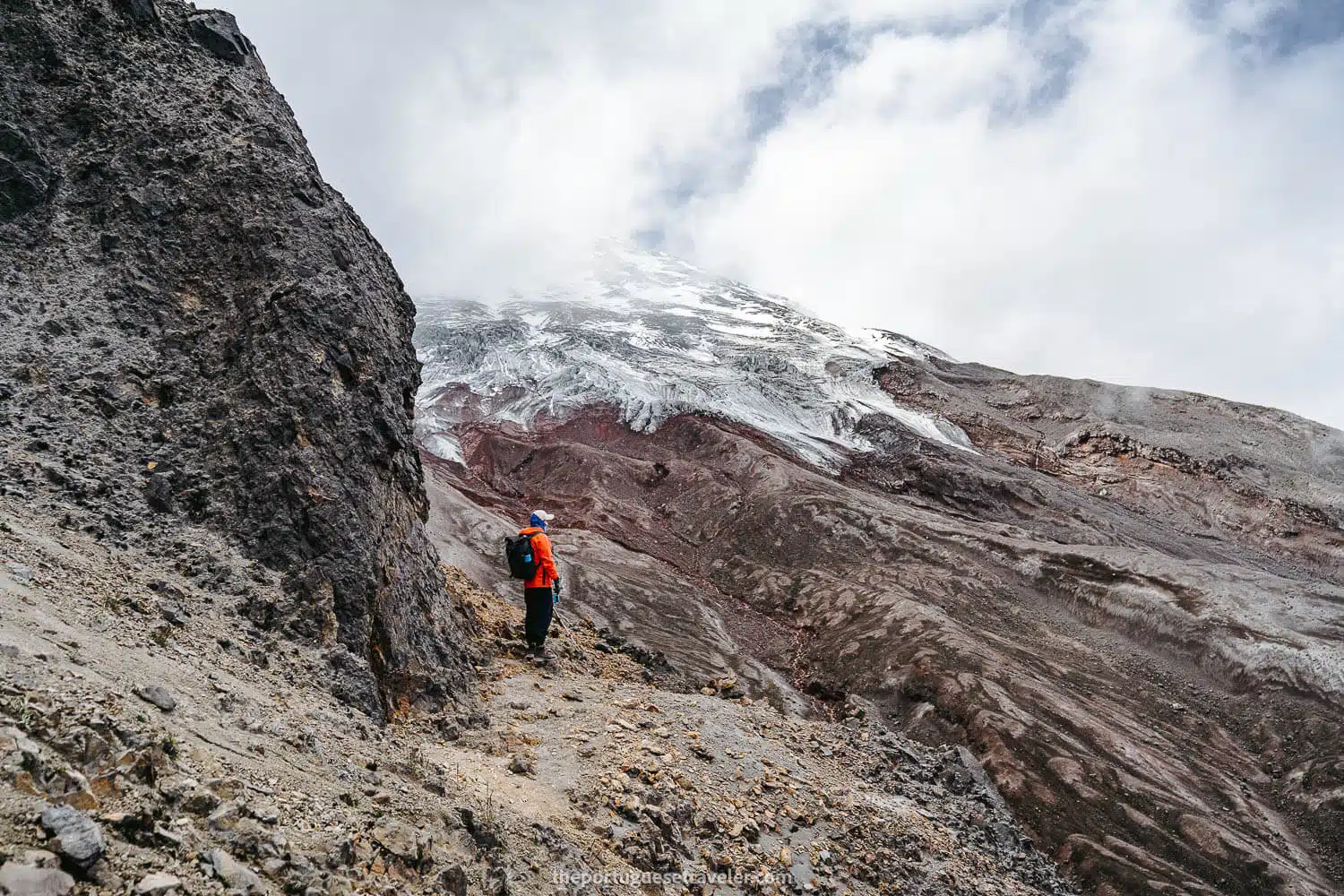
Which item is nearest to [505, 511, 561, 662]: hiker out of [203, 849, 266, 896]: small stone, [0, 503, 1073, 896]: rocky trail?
[0, 503, 1073, 896]: rocky trail

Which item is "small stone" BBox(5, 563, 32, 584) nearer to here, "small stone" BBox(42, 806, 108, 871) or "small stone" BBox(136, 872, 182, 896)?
"small stone" BBox(42, 806, 108, 871)

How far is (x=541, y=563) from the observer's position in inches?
459

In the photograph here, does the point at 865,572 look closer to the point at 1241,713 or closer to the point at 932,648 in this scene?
the point at 932,648

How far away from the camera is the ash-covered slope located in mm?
19062

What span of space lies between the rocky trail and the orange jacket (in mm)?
1309

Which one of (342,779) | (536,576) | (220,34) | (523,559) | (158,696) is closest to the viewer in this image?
(158,696)

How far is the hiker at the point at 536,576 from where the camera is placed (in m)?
11.6

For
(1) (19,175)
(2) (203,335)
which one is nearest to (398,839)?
(2) (203,335)

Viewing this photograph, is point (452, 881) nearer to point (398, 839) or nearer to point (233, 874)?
point (398, 839)

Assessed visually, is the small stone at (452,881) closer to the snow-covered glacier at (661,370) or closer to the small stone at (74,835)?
the small stone at (74,835)

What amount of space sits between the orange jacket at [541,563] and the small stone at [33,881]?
8.67 meters

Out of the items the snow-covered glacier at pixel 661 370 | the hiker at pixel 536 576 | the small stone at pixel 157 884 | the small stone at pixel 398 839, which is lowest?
the small stone at pixel 398 839

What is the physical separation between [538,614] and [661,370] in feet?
185

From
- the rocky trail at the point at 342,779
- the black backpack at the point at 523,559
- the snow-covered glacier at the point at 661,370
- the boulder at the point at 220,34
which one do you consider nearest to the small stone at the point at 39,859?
the rocky trail at the point at 342,779
